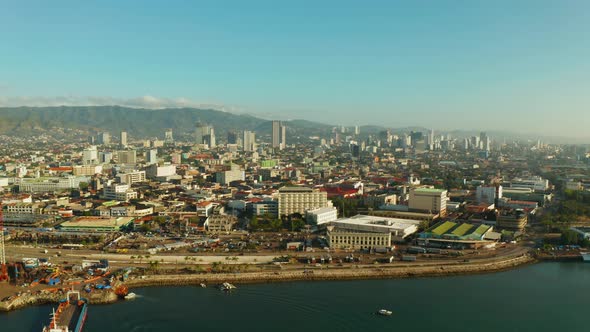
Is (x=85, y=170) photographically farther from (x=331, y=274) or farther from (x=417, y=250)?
(x=417, y=250)

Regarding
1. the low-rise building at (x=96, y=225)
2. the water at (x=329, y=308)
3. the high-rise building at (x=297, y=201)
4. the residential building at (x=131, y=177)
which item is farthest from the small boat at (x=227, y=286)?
the residential building at (x=131, y=177)

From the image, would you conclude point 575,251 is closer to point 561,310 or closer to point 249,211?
point 561,310

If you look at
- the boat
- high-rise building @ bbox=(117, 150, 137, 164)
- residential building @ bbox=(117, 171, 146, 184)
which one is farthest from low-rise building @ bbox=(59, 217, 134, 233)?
high-rise building @ bbox=(117, 150, 137, 164)

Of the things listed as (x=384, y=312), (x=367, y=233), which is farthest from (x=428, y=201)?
(x=384, y=312)

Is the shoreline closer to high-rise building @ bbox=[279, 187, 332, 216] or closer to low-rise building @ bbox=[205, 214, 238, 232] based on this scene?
low-rise building @ bbox=[205, 214, 238, 232]

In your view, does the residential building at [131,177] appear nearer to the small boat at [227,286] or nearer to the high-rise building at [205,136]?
the small boat at [227,286]

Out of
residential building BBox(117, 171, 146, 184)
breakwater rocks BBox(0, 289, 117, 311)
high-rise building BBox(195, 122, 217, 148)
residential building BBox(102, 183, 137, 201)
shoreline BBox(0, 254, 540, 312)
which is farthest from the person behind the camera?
high-rise building BBox(195, 122, 217, 148)

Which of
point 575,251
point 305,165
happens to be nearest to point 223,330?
point 575,251
